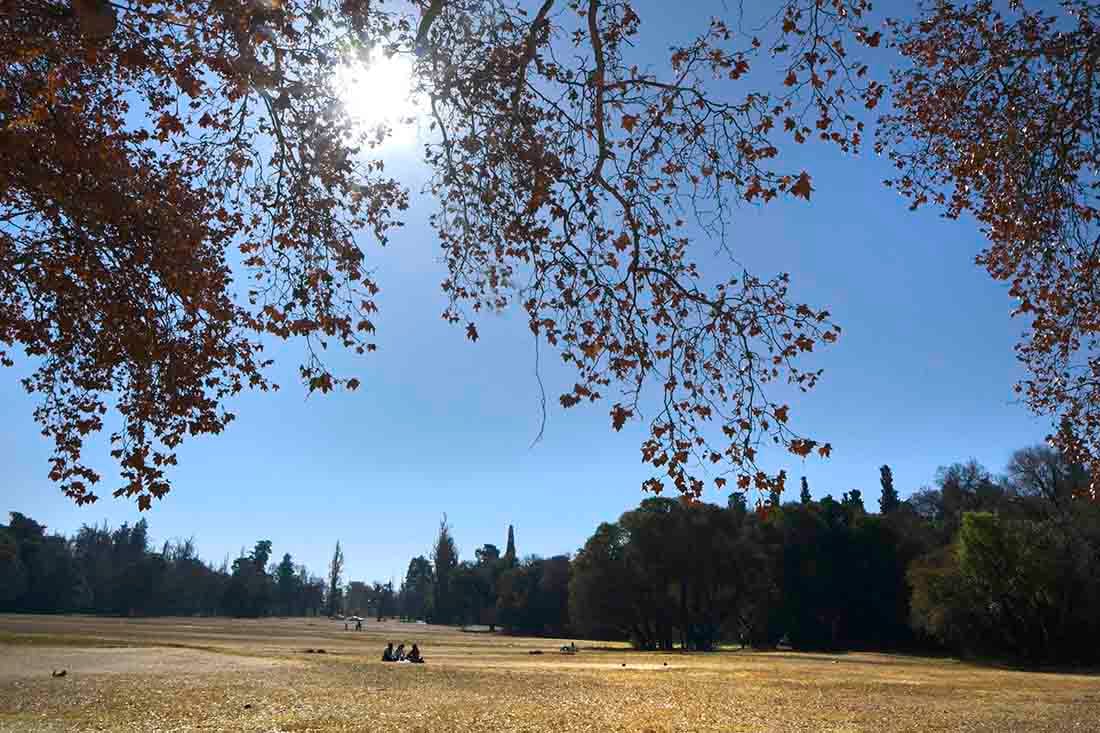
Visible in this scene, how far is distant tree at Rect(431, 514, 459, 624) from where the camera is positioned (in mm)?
115062

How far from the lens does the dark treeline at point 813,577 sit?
1718 inches

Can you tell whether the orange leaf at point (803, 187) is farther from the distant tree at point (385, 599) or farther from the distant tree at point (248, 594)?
the distant tree at point (385, 599)

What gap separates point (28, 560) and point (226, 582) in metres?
35.8

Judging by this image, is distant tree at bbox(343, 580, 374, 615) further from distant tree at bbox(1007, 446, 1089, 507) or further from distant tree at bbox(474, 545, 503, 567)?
distant tree at bbox(1007, 446, 1089, 507)

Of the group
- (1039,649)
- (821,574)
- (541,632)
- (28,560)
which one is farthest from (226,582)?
(1039,649)

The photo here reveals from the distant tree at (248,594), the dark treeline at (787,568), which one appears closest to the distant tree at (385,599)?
the distant tree at (248,594)

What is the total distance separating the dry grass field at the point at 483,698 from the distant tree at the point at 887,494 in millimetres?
57124

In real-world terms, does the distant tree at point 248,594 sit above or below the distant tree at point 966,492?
below

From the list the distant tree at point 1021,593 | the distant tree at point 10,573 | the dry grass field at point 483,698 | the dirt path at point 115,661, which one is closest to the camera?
the dry grass field at point 483,698

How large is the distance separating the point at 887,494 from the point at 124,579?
98.9 metres

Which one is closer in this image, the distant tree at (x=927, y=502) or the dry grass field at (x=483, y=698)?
the dry grass field at (x=483, y=698)

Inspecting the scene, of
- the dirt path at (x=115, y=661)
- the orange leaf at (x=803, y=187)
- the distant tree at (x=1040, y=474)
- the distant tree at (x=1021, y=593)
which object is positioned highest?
the distant tree at (x=1040, y=474)

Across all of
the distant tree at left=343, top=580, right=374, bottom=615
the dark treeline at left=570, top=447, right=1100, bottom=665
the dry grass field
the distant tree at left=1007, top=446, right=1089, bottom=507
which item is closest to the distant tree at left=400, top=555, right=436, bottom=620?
the distant tree at left=343, top=580, right=374, bottom=615

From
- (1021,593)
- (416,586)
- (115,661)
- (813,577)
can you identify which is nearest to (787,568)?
(813,577)
